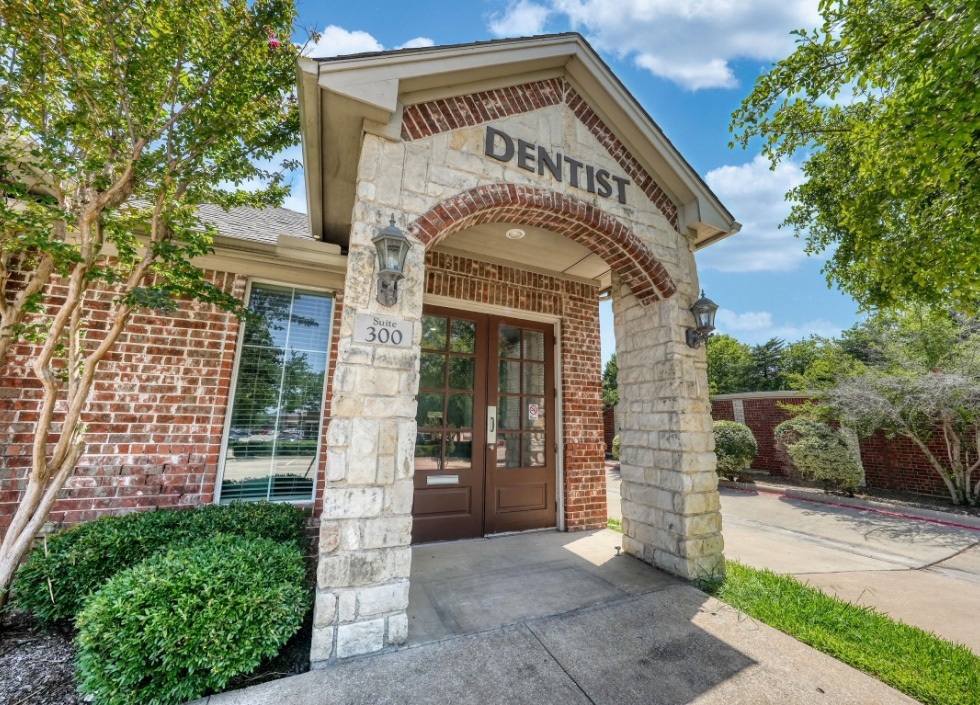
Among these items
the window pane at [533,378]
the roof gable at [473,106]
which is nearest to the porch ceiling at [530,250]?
the roof gable at [473,106]

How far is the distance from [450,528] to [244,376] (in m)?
2.77

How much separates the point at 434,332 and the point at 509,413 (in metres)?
1.42

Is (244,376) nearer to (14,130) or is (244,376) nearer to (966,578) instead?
(14,130)

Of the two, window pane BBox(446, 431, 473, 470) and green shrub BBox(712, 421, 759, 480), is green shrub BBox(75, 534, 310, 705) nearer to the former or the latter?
window pane BBox(446, 431, 473, 470)

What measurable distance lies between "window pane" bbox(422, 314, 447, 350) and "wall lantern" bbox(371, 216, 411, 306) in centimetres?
203

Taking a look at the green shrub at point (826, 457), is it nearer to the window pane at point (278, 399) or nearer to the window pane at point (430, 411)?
the window pane at point (430, 411)

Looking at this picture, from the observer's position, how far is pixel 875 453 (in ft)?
30.5

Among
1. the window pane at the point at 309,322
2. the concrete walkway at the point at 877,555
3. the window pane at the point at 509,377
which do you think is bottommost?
the concrete walkway at the point at 877,555

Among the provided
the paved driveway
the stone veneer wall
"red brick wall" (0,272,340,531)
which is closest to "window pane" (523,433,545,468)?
the stone veneer wall

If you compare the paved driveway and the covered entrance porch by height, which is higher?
the covered entrance porch

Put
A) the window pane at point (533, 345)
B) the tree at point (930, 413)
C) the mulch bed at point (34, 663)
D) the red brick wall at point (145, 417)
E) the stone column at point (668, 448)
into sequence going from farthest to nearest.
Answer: the tree at point (930, 413)
the window pane at point (533, 345)
the stone column at point (668, 448)
the red brick wall at point (145, 417)
the mulch bed at point (34, 663)

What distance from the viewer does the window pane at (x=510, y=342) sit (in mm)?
5133

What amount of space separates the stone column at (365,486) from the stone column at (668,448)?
2.55 metres

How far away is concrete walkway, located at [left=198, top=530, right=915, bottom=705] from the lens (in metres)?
2.09
